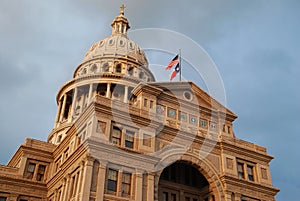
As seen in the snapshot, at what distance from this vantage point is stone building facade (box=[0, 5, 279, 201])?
3147 cm

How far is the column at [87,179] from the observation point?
28.7 metres

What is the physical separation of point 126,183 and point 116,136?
15.1 ft

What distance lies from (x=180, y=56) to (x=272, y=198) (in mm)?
21071

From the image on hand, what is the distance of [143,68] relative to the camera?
73.6 m

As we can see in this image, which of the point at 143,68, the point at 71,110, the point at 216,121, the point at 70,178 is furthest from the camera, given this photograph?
the point at 143,68

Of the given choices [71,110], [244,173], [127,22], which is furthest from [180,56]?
[127,22]

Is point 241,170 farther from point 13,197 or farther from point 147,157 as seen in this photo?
point 13,197

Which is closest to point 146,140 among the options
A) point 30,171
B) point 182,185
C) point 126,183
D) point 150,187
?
point 150,187

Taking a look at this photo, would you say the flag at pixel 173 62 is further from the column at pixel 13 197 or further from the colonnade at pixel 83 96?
the column at pixel 13 197

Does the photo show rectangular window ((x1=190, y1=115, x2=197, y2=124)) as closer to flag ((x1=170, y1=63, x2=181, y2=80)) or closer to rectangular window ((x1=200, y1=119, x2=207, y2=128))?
rectangular window ((x1=200, y1=119, x2=207, y2=128))

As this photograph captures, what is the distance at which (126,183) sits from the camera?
104 ft

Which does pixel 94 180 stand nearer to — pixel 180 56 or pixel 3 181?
pixel 3 181

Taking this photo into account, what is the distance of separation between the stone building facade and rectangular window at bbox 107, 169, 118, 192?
0.29 ft

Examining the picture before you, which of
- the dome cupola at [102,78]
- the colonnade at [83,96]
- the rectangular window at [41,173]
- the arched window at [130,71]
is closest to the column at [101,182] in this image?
the rectangular window at [41,173]
